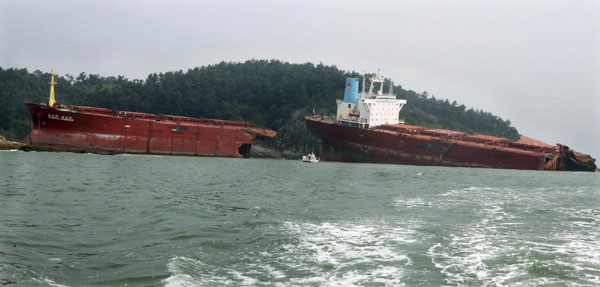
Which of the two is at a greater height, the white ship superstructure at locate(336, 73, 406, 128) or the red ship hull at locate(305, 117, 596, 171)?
the white ship superstructure at locate(336, 73, 406, 128)

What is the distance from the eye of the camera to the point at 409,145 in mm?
40188

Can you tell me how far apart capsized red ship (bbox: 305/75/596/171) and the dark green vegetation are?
35.8ft

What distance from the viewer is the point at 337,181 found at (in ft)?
78.0

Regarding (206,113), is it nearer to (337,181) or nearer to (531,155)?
(531,155)

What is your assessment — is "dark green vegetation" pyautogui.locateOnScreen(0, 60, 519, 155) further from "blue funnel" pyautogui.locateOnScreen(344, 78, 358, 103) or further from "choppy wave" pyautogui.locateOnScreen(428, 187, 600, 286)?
"choppy wave" pyautogui.locateOnScreen(428, 187, 600, 286)

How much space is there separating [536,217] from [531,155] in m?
23.6

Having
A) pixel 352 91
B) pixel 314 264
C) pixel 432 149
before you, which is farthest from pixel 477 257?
pixel 352 91

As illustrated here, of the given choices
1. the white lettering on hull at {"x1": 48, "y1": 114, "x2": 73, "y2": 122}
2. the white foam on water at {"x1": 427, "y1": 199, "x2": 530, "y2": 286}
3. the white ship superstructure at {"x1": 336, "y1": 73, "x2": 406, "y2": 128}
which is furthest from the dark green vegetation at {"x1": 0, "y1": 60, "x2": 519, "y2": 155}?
the white foam on water at {"x1": 427, "y1": 199, "x2": 530, "y2": 286}

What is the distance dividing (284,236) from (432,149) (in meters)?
29.6

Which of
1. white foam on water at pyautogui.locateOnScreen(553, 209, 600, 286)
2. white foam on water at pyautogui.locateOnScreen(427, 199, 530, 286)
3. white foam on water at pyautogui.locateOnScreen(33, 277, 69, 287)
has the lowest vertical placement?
white foam on water at pyautogui.locateOnScreen(33, 277, 69, 287)

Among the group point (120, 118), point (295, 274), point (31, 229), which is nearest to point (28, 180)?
point (31, 229)

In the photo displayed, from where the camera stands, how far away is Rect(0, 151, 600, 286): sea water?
8.72 m

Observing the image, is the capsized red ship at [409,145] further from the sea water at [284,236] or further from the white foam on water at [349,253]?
the white foam on water at [349,253]

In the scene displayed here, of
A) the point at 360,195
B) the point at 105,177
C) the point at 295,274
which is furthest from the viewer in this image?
the point at 105,177
